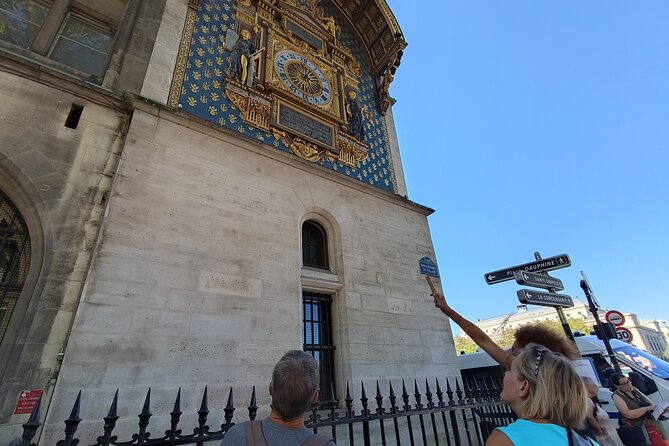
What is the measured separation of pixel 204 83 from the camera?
22.9 ft

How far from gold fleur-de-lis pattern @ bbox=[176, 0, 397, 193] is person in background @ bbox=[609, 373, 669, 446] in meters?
6.24

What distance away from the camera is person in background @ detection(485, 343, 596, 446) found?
1467 millimetres

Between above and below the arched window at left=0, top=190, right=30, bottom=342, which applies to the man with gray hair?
below

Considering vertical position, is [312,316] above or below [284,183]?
below

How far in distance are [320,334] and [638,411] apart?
521 centimetres

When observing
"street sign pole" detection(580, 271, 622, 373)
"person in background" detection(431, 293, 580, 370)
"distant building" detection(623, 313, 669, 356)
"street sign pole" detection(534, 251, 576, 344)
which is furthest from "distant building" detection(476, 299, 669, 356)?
"person in background" detection(431, 293, 580, 370)

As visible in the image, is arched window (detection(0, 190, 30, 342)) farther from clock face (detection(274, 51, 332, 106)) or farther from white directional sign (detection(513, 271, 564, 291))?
white directional sign (detection(513, 271, 564, 291))

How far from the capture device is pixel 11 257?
4430 mm

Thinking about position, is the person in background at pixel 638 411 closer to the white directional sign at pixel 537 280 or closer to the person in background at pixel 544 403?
the white directional sign at pixel 537 280

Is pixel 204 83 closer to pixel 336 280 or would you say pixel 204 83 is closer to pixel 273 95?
pixel 273 95

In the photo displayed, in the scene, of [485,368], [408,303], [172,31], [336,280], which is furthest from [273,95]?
[485,368]

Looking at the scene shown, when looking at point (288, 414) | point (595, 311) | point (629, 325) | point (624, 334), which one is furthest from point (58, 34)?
point (629, 325)

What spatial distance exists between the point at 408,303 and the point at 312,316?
7.36 feet

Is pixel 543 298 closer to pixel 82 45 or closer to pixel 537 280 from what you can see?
pixel 537 280
